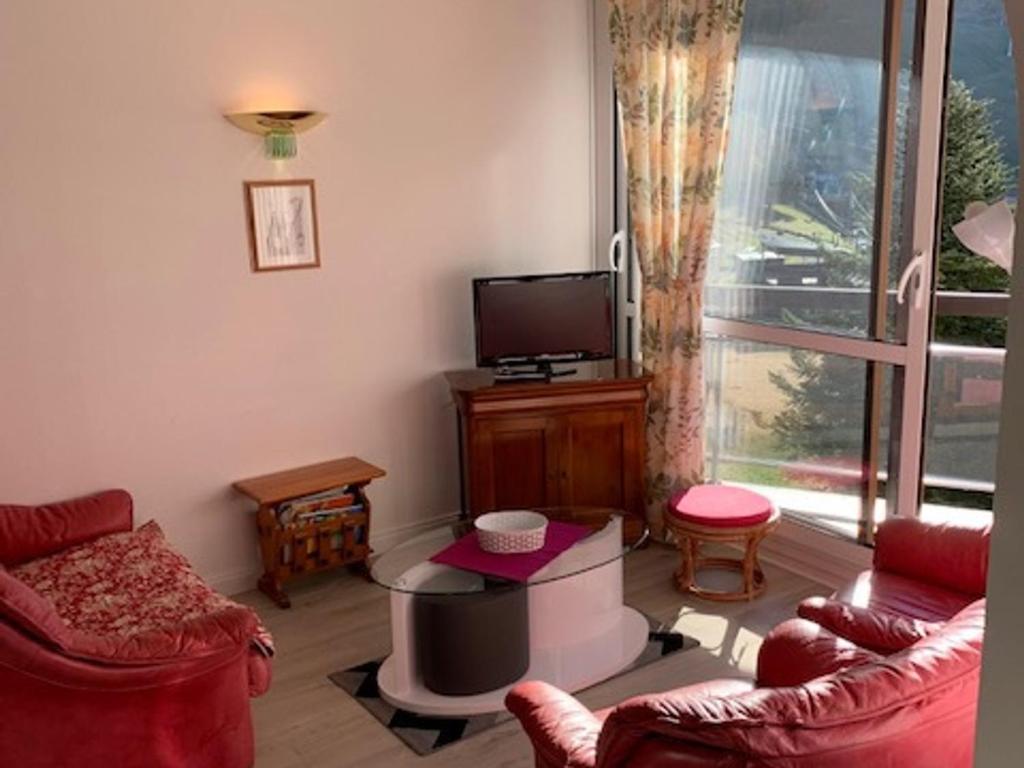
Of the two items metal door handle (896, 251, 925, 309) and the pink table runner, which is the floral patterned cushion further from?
metal door handle (896, 251, 925, 309)

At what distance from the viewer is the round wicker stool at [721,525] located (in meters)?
3.99

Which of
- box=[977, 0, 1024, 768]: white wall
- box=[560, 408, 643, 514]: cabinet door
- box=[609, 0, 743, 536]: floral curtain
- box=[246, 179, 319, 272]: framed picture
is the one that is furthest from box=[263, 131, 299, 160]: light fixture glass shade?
box=[977, 0, 1024, 768]: white wall

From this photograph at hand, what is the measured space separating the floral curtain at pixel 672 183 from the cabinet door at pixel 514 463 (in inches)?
20.4

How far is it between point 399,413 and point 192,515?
1.03m

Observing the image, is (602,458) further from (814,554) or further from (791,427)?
(814,554)

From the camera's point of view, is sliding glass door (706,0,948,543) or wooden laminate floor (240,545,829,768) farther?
sliding glass door (706,0,948,543)

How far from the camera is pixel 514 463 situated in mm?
4547

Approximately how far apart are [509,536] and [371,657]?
77cm

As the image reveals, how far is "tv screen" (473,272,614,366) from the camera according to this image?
4609 mm

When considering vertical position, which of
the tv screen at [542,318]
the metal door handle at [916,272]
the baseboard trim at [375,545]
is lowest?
the baseboard trim at [375,545]

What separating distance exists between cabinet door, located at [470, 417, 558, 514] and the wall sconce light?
4.60 ft

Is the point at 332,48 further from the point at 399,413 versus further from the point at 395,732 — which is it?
the point at 395,732

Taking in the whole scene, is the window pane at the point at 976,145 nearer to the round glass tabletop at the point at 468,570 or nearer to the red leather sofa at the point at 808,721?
the round glass tabletop at the point at 468,570

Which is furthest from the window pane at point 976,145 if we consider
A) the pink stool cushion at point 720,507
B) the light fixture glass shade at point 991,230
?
the light fixture glass shade at point 991,230
